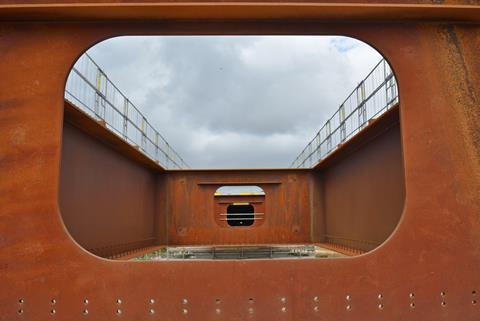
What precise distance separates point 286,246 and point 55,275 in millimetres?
9441

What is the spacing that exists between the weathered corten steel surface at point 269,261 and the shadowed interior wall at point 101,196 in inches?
77.0

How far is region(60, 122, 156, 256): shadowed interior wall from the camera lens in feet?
29.3

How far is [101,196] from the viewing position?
10656 mm

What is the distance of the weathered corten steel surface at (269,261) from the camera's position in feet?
21.1

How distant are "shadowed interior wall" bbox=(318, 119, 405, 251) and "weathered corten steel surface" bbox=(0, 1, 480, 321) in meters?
2.02

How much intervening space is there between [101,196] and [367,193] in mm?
6767

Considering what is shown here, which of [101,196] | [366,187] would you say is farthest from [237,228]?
[101,196]

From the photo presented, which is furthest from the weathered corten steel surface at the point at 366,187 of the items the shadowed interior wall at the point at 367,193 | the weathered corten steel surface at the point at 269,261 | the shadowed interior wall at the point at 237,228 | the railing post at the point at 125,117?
the railing post at the point at 125,117

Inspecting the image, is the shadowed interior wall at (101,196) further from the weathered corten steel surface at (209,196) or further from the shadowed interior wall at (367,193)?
Result: the shadowed interior wall at (367,193)

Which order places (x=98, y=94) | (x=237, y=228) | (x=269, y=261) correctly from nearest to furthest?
(x=269, y=261)
(x=98, y=94)
(x=237, y=228)

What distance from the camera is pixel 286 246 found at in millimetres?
14727

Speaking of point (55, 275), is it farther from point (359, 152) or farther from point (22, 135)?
point (359, 152)

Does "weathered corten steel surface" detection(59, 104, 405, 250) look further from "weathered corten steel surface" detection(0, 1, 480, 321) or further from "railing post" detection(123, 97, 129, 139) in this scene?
"weathered corten steel surface" detection(0, 1, 480, 321)

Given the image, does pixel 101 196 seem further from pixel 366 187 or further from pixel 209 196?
pixel 366 187
